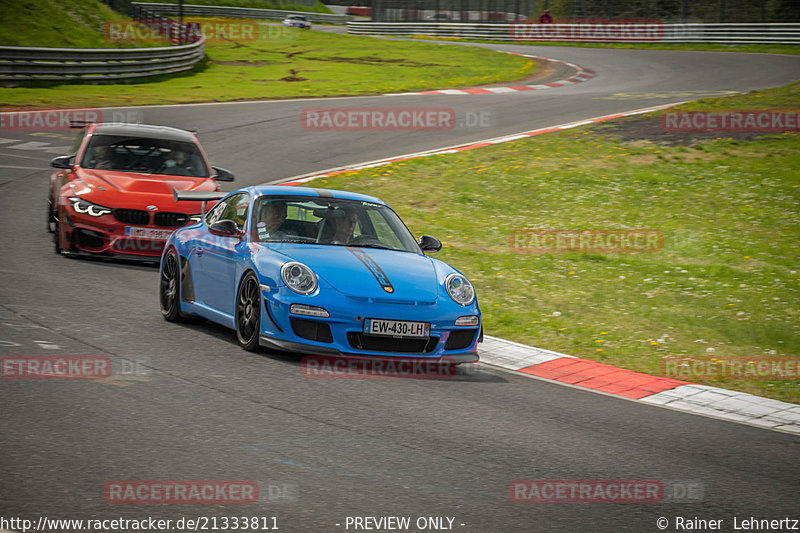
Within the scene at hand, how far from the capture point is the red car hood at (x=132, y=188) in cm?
1166

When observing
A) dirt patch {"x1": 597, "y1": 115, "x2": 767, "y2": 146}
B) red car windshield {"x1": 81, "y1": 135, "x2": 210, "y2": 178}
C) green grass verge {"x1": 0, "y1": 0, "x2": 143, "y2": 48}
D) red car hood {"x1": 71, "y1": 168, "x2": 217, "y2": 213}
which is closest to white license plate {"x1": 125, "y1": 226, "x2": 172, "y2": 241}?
red car hood {"x1": 71, "y1": 168, "x2": 217, "y2": 213}

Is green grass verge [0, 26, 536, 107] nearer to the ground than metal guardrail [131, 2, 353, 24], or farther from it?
nearer to the ground

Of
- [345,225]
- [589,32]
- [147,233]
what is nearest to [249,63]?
[589,32]

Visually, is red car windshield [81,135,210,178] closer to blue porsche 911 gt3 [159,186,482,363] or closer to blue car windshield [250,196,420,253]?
blue porsche 911 gt3 [159,186,482,363]

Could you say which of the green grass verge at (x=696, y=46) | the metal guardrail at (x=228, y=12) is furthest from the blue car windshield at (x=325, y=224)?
the metal guardrail at (x=228, y=12)

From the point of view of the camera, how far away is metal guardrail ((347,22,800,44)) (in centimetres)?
4188

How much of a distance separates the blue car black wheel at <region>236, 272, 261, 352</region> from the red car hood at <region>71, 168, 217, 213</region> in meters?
4.17

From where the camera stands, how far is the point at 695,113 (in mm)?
21438

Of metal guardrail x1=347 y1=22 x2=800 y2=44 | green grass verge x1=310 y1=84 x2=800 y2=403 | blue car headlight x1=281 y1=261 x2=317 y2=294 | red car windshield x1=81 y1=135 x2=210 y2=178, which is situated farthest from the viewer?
metal guardrail x1=347 y1=22 x2=800 y2=44

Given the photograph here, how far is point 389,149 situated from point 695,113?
6.90 meters

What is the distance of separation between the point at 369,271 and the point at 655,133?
1356 cm

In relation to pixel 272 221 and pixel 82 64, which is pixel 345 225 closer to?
pixel 272 221

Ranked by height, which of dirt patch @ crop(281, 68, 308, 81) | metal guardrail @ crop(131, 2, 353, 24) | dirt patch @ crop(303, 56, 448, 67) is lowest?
dirt patch @ crop(281, 68, 308, 81)

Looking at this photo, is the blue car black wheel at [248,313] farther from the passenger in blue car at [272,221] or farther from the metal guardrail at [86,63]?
the metal guardrail at [86,63]
